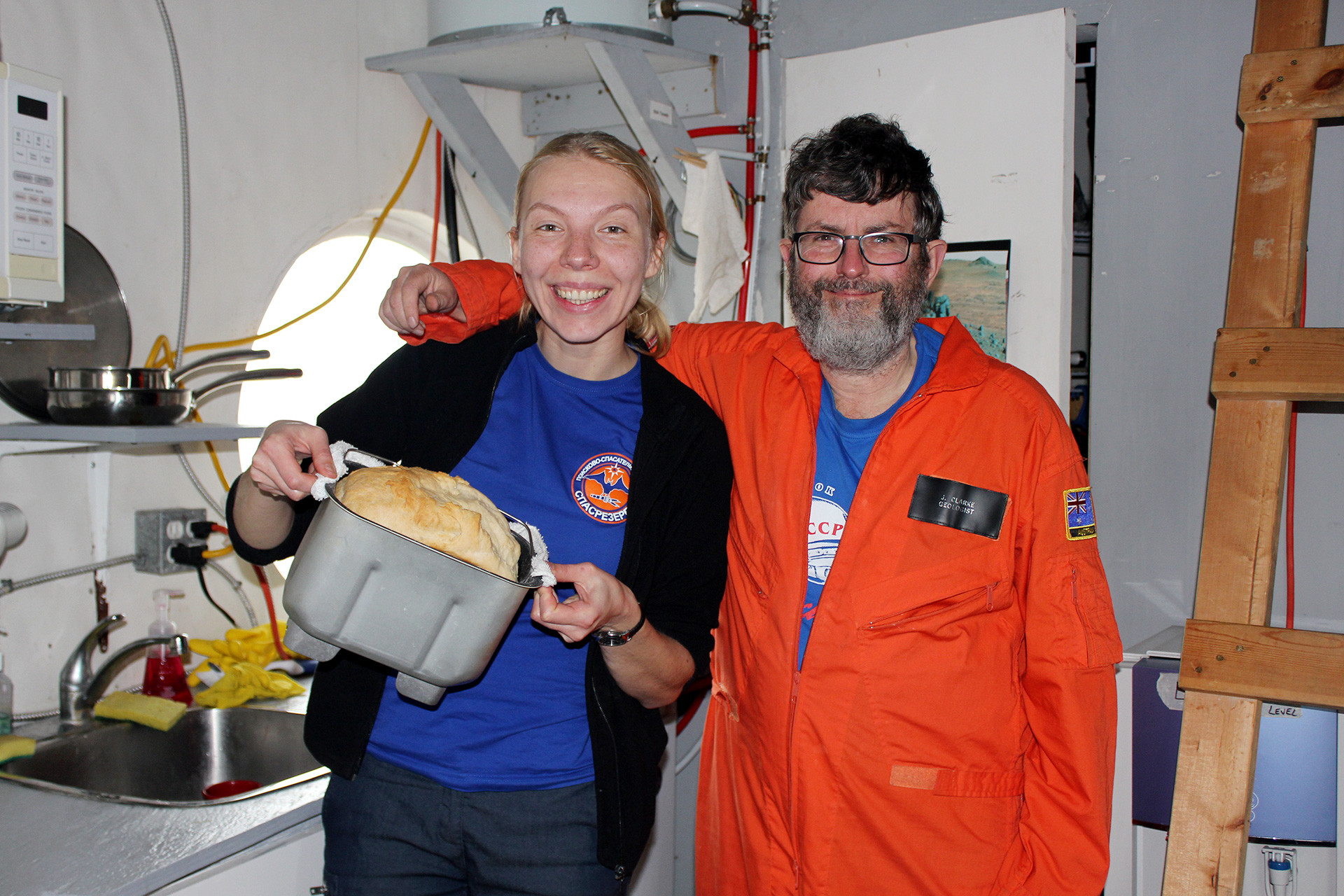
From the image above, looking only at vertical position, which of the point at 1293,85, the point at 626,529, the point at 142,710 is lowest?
the point at 142,710

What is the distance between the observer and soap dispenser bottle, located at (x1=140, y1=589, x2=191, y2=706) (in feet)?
6.50

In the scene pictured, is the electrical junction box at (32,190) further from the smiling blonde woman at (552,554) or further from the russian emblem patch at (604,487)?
the russian emblem patch at (604,487)

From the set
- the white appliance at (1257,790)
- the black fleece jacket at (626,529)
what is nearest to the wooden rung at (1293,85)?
the white appliance at (1257,790)

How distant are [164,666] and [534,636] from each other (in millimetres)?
1202

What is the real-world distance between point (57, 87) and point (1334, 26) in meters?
2.53

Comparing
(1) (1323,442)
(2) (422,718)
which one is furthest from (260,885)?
(1) (1323,442)

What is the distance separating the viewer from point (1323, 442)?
2094 millimetres

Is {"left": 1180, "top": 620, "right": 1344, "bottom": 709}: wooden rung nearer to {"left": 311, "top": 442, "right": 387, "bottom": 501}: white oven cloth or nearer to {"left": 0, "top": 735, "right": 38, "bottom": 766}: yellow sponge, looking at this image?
{"left": 311, "top": 442, "right": 387, "bottom": 501}: white oven cloth

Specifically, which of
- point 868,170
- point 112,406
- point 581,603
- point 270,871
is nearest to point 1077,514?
point 868,170

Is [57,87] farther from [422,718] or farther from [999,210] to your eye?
[999,210]

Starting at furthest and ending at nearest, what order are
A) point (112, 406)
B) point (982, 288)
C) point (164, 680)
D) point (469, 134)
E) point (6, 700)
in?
1. point (469, 134)
2. point (982, 288)
3. point (164, 680)
4. point (6, 700)
5. point (112, 406)

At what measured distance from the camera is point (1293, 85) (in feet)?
5.30

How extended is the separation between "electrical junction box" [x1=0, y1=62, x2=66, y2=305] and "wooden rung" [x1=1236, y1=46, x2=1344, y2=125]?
2075 millimetres

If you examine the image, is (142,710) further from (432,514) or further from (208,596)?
(432,514)
